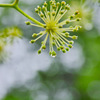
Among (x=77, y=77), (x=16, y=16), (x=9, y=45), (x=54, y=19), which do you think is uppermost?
(x=16, y=16)

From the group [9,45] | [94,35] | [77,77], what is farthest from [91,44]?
[9,45]

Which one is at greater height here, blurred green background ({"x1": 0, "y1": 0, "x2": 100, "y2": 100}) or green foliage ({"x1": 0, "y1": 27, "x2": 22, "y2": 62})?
blurred green background ({"x1": 0, "y1": 0, "x2": 100, "y2": 100})

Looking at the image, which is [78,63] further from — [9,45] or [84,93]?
[9,45]

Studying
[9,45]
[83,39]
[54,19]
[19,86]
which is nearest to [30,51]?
[19,86]

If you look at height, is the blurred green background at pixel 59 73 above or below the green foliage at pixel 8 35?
above

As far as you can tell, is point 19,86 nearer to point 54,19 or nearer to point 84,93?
point 84,93

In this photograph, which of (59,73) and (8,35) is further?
(59,73)

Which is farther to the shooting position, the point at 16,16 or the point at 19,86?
the point at 19,86

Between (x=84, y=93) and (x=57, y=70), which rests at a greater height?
(x=57, y=70)

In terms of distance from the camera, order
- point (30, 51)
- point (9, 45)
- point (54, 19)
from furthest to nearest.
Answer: point (30, 51), point (9, 45), point (54, 19)

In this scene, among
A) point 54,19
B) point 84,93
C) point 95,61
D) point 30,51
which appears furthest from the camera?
point 30,51
